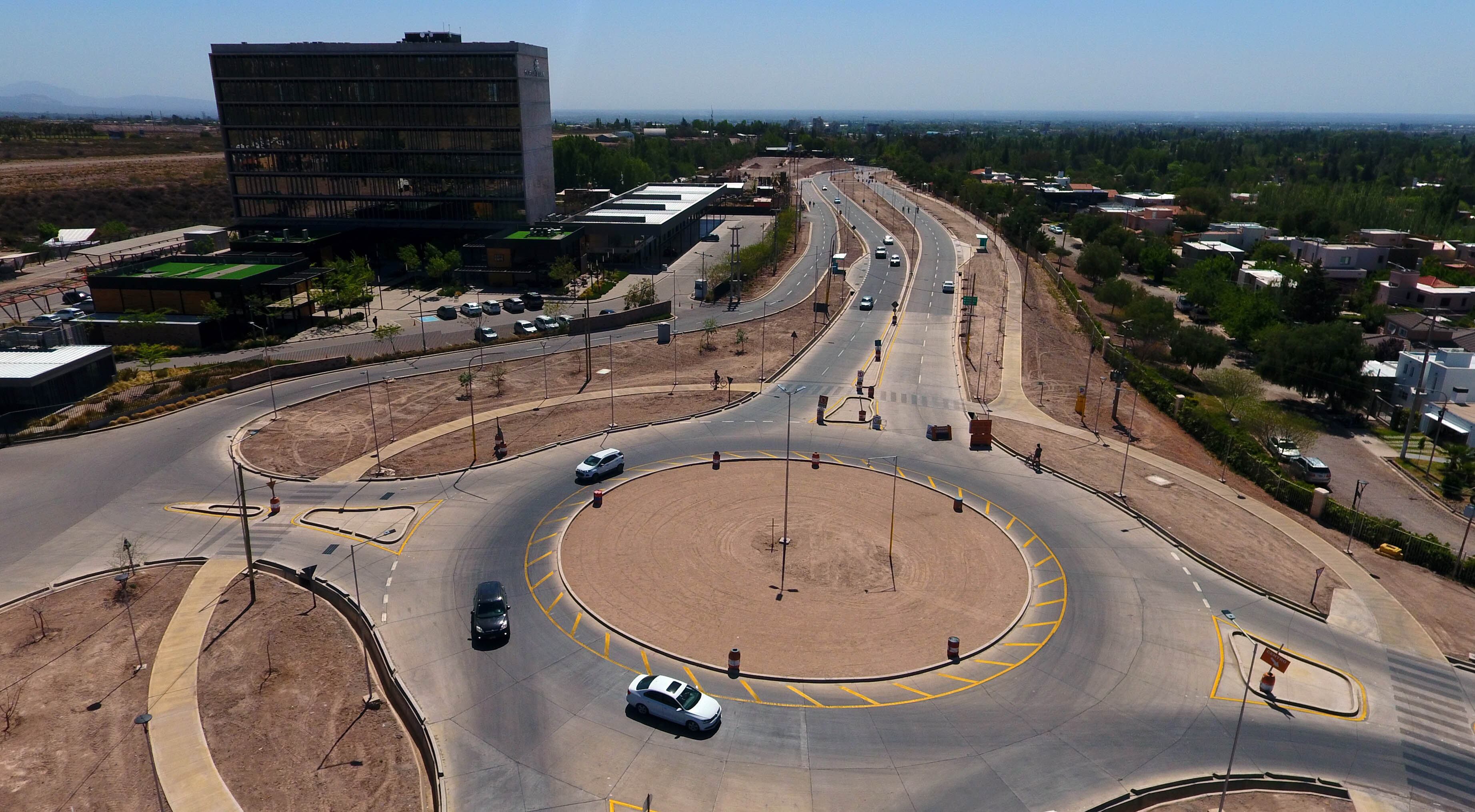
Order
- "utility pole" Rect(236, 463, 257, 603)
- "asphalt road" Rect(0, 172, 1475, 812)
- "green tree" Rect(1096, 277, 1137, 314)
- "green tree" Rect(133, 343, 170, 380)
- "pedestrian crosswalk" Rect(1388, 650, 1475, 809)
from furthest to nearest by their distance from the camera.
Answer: "green tree" Rect(1096, 277, 1137, 314), "green tree" Rect(133, 343, 170, 380), "utility pole" Rect(236, 463, 257, 603), "pedestrian crosswalk" Rect(1388, 650, 1475, 809), "asphalt road" Rect(0, 172, 1475, 812)

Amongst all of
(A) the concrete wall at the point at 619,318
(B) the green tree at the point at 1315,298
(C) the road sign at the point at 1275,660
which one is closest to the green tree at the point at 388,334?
(A) the concrete wall at the point at 619,318

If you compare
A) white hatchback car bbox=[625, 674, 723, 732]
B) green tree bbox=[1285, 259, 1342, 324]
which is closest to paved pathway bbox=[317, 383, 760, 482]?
white hatchback car bbox=[625, 674, 723, 732]

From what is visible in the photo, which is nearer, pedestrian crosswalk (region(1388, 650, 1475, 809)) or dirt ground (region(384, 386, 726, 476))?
pedestrian crosswalk (region(1388, 650, 1475, 809))

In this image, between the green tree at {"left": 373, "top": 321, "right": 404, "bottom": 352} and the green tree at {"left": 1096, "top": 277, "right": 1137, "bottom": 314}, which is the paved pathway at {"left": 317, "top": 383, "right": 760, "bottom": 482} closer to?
the green tree at {"left": 373, "top": 321, "right": 404, "bottom": 352}

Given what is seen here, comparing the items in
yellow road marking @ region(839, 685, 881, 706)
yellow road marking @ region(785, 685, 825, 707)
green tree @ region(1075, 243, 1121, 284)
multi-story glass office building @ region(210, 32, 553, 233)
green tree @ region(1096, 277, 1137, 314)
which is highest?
multi-story glass office building @ region(210, 32, 553, 233)

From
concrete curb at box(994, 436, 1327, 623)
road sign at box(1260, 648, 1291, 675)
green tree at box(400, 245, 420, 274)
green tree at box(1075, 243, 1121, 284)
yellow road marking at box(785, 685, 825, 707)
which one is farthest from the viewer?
green tree at box(1075, 243, 1121, 284)

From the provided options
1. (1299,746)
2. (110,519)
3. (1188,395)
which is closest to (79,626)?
(110,519)

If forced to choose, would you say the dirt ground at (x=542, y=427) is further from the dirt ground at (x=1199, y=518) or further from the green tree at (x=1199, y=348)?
the green tree at (x=1199, y=348)
